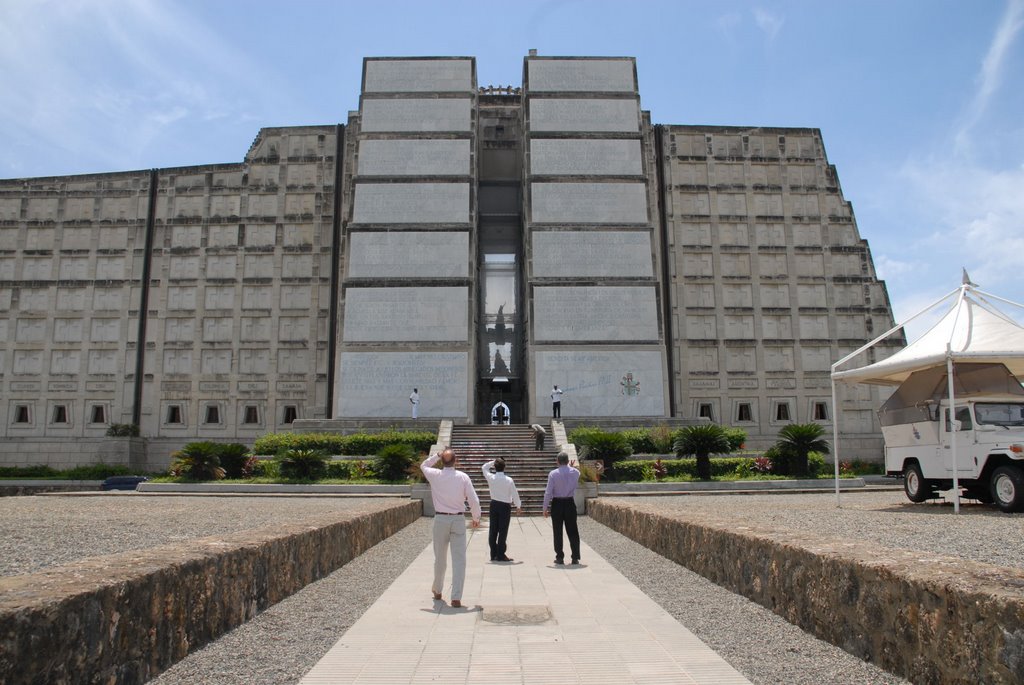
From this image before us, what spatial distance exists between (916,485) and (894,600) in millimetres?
13997

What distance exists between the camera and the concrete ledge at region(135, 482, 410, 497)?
87.7 feet

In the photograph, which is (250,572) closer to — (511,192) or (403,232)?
(403,232)

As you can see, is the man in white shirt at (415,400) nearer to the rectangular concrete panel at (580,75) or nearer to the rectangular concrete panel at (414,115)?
the rectangular concrete panel at (414,115)

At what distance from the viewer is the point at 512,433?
35219mm

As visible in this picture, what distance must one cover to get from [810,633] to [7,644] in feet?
19.0

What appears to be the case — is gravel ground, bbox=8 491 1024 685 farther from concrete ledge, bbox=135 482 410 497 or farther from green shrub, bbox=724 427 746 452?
green shrub, bbox=724 427 746 452

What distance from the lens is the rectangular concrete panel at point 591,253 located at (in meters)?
45.5

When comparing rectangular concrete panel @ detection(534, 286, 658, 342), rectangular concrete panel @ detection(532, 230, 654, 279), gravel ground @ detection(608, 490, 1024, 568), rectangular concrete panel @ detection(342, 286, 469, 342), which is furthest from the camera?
rectangular concrete panel @ detection(532, 230, 654, 279)

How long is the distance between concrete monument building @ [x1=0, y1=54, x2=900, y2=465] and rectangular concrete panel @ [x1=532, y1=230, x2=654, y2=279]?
12 cm

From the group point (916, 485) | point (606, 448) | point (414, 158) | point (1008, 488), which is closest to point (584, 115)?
point (414, 158)

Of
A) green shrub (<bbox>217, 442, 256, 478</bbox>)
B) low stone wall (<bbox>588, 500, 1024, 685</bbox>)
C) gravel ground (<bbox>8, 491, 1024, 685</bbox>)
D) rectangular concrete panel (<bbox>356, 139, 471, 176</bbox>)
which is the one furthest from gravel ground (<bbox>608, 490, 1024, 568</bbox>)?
rectangular concrete panel (<bbox>356, 139, 471, 176</bbox>)

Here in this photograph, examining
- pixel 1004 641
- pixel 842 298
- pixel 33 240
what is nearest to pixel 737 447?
pixel 842 298

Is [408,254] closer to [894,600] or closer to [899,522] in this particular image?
[899,522]

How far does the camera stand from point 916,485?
18000 millimetres
